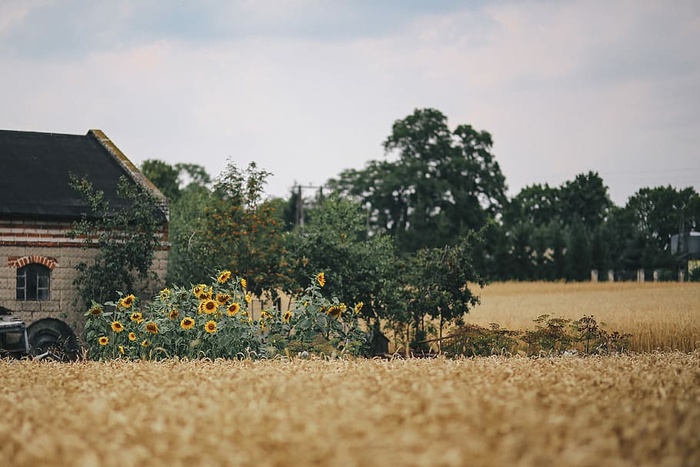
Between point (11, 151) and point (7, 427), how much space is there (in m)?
19.7

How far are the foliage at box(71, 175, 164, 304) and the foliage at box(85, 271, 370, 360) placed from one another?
17.6 ft

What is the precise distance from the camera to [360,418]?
14.6 feet

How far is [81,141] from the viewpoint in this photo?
2458 centimetres

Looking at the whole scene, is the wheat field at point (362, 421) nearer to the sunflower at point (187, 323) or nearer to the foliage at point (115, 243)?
the sunflower at point (187, 323)

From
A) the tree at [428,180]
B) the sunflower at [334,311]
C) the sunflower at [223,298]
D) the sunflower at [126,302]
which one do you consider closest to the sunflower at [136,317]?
the sunflower at [126,302]

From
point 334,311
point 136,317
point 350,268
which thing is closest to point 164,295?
point 136,317

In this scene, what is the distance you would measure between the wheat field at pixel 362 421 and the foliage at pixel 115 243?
13.9 meters

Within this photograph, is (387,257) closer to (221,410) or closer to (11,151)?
(11,151)

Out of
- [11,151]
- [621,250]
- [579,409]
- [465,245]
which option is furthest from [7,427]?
[621,250]

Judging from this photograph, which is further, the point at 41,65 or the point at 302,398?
the point at 41,65

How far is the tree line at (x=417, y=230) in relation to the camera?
20.0 metres

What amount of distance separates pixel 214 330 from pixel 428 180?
4385cm

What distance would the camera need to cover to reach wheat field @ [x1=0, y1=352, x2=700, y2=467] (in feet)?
12.6

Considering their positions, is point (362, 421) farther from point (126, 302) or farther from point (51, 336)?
point (51, 336)
